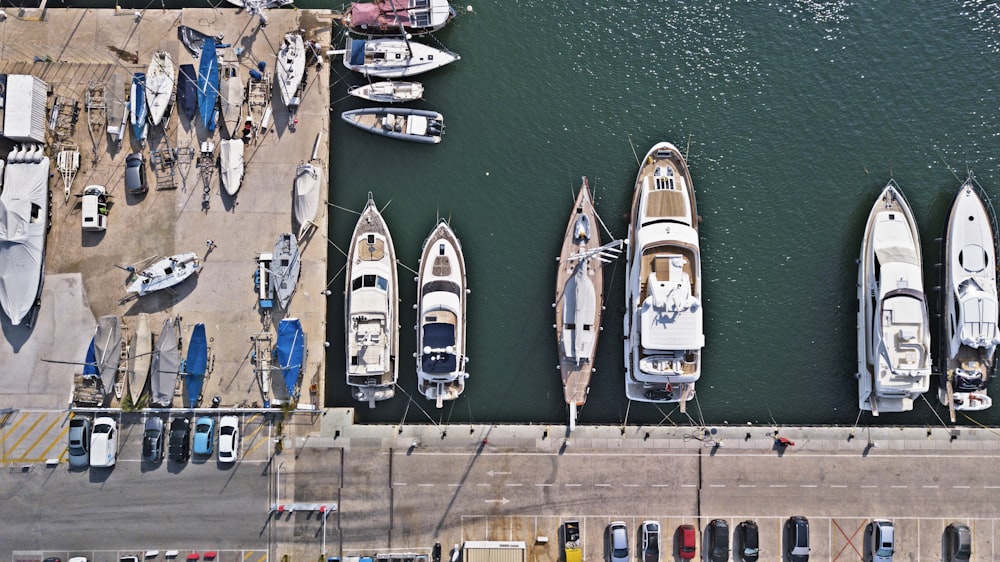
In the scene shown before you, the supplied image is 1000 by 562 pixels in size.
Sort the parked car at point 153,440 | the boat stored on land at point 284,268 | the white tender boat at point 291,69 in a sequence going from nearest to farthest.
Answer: the parked car at point 153,440 < the boat stored on land at point 284,268 < the white tender boat at point 291,69

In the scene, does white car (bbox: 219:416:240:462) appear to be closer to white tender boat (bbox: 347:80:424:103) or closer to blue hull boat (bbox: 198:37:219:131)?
blue hull boat (bbox: 198:37:219:131)

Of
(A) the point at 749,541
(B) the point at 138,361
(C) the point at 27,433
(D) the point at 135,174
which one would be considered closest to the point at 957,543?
(A) the point at 749,541

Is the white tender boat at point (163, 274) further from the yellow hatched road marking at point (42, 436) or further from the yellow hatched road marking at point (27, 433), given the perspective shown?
the yellow hatched road marking at point (27, 433)

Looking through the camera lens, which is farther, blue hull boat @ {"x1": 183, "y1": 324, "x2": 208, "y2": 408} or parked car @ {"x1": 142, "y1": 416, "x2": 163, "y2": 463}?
blue hull boat @ {"x1": 183, "y1": 324, "x2": 208, "y2": 408}

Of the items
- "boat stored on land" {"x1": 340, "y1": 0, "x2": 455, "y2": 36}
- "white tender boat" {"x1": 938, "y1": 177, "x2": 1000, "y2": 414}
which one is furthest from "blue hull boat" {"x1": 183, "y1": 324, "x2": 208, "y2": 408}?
"white tender boat" {"x1": 938, "y1": 177, "x2": 1000, "y2": 414}

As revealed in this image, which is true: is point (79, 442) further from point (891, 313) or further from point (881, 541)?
point (891, 313)

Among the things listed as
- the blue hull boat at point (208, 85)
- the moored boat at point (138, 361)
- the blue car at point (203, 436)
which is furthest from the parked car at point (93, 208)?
the blue car at point (203, 436)
